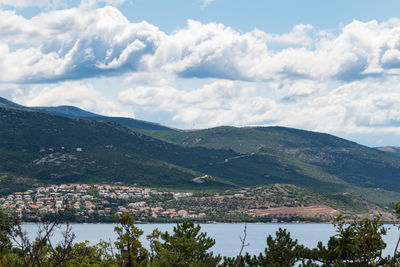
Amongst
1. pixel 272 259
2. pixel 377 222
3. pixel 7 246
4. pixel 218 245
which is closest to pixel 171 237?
pixel 272 259

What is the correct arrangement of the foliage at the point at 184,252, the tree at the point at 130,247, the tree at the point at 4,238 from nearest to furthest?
the tree at the point at 130,247 → the foliage at the point at 184,252 → the tree at the point at 4,238

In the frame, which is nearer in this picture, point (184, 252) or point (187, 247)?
point (184, 252)

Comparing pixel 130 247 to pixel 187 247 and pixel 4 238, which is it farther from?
pixel 4 238

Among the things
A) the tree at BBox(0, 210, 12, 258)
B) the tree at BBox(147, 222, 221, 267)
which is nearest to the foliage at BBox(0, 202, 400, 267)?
the tree at BBox(147, 222, 221, 267)

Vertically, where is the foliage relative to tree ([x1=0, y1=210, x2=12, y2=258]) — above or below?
above

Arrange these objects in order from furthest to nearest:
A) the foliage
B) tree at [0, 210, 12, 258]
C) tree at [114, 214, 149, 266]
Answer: tree at [0, 210, 12, 258], the foliage, tree at [114, 214, 149, 266]

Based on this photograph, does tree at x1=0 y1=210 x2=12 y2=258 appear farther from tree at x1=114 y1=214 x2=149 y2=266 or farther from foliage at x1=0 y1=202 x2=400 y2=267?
tree at x1=114 y1=214 x2=149 y2=266

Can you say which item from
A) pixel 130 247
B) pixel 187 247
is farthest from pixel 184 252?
pixel 130 247

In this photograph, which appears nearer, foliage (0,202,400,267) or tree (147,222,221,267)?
foliage (0,202,400,267)

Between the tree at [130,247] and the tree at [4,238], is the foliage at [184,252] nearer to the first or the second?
the tree at [130,247]

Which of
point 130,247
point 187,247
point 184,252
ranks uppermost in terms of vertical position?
point 130,247

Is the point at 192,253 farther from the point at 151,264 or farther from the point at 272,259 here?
the point at 272,259

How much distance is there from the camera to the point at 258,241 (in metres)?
193

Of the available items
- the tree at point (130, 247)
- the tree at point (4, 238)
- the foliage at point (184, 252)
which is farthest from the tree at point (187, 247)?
the tree at point (4, 238)
